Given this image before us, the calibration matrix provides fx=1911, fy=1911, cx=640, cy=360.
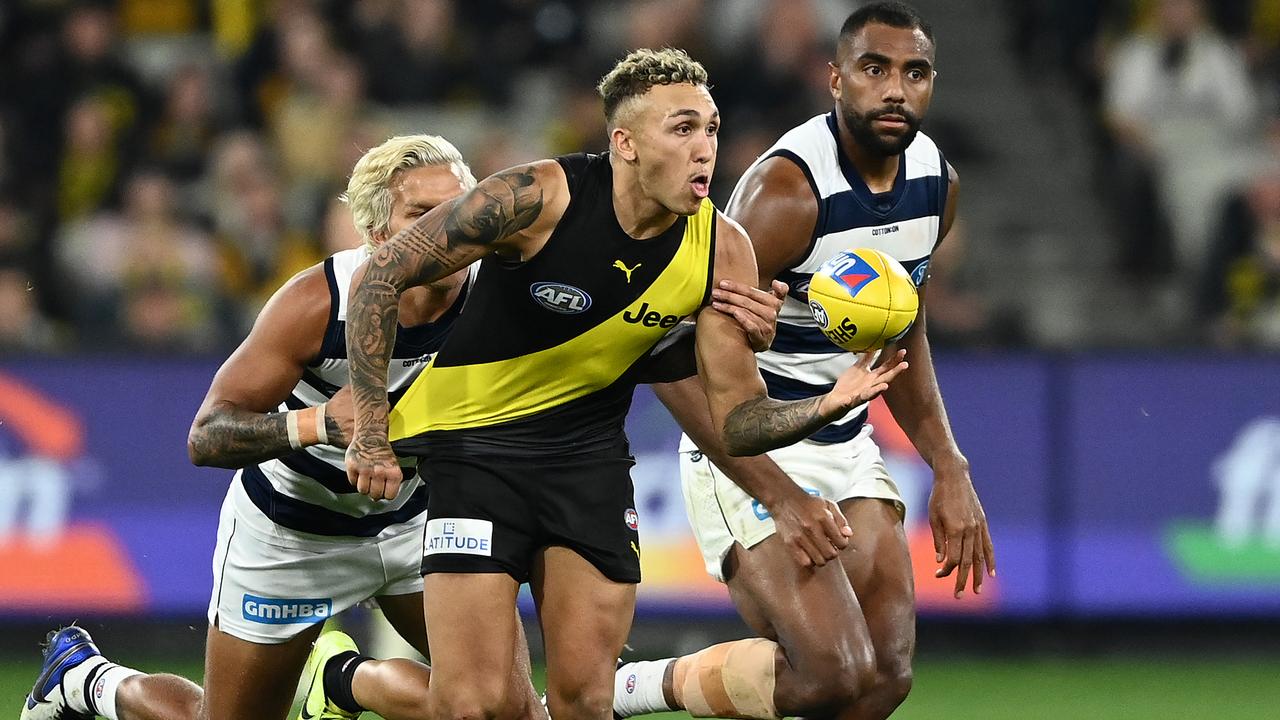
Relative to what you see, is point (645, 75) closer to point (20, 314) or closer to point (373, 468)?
point (373, 468)

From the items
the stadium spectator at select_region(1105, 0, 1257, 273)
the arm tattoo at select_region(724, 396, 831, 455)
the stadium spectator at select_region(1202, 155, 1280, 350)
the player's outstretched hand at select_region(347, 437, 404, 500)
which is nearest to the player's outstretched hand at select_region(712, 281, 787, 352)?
the arm tattoo at select_region(724, 396, 831, 455)

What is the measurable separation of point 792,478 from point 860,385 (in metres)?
1.27

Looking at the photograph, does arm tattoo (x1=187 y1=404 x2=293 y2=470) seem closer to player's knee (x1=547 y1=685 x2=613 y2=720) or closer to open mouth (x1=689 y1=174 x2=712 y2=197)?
player's knee (x1=547 y1=685 x2=613 y2=720)

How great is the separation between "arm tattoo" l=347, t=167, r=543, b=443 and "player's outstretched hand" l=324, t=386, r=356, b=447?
7cm

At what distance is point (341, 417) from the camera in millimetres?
5461

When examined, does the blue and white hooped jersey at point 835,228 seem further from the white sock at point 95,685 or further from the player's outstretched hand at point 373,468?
the white sock at point 95,685

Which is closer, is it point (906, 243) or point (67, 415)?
point (906, 243)

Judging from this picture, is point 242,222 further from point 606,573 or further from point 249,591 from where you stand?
point 606,573

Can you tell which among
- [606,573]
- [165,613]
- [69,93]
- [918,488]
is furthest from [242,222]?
[606,573]

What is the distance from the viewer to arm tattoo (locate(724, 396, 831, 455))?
17.8ft

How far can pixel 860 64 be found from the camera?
21.2 ft

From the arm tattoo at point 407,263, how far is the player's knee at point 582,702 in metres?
0.93

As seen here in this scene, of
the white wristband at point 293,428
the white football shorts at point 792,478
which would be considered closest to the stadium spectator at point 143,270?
the white football shorts at point 792,478

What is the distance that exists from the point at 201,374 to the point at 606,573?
4.89 meters
